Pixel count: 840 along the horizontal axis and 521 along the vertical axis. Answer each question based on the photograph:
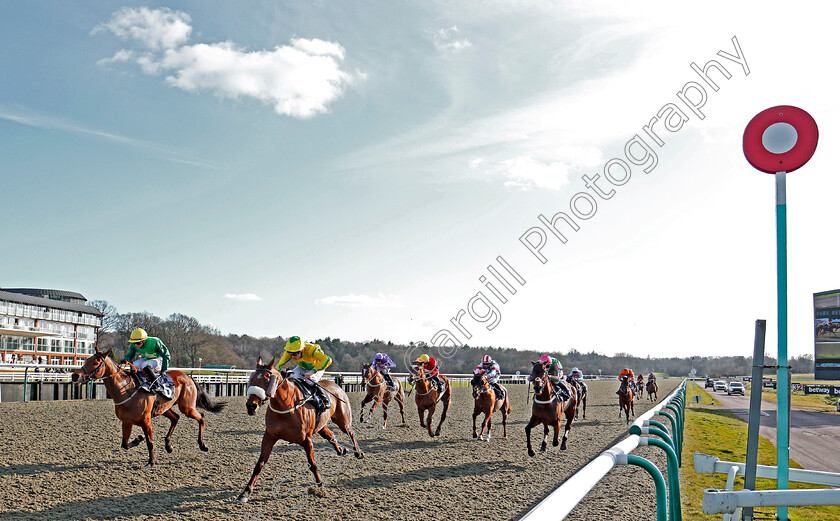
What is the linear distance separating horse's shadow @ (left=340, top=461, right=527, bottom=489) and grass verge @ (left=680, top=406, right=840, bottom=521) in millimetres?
2491

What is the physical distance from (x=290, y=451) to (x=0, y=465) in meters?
4.17

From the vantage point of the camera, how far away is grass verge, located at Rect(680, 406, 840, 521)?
709 centimetres

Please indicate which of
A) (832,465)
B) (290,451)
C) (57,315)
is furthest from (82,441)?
(57,315)

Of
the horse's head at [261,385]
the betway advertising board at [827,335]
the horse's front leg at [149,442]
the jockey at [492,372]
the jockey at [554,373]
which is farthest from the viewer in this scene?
the betway advertising board at [827,335]

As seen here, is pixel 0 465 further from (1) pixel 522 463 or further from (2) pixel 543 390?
(2) pixel 543 390

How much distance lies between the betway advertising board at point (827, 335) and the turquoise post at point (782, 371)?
45.4 m

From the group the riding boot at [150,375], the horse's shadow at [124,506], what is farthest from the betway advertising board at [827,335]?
the horse's shadow at [124,506]

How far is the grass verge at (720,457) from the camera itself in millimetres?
7090

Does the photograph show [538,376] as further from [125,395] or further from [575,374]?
[125,395]

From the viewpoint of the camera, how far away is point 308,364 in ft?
29.3

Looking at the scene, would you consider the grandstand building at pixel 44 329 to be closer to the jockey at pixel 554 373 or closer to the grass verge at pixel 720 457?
the grass verge at pixel 720 457

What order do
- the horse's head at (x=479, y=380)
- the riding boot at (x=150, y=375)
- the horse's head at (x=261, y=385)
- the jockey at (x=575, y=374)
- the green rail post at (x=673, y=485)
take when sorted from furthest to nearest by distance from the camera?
the jockey at (x=575, y=374) < the horse's head at (x=479, y=380) < the riding boot at (x=150, y=375) < the horse's head at (x=261, y=385) < the green rail post at (x=673, y=485)

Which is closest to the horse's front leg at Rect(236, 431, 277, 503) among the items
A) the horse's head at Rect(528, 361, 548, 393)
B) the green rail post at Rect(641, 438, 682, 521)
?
the horse's head at Rect(528, 361, 548, 393)

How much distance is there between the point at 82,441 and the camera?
35.3 ft
